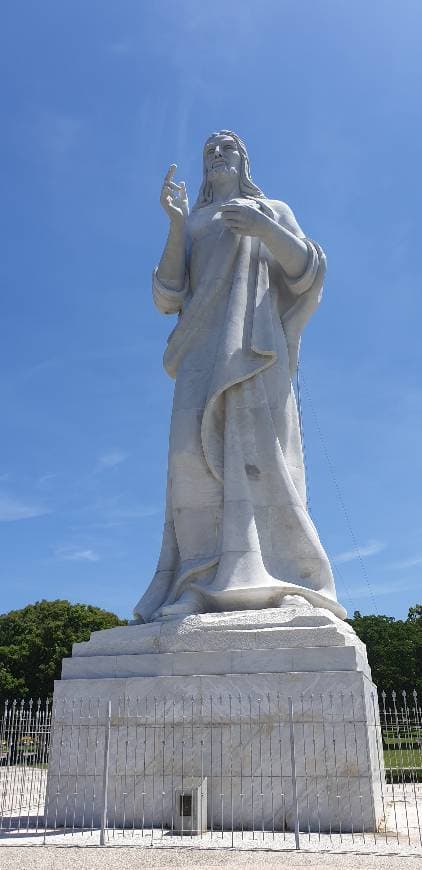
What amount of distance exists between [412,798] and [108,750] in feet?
17.7

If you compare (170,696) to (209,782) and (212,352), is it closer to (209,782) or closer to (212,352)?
(209,782)

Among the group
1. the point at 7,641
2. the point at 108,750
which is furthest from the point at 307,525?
the point at 7,641

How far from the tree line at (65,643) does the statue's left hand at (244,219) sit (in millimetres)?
25335

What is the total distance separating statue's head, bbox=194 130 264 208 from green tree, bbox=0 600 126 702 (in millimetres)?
26695

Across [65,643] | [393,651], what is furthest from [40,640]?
[393,651]

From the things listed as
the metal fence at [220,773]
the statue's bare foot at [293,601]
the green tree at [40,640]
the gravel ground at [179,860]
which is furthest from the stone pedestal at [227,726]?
the green tree at [40,640]

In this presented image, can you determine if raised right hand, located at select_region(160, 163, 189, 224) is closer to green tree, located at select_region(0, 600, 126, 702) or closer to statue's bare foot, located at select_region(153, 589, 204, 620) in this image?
statue's bare foot, located at select_region(153, 589, 204, 620)

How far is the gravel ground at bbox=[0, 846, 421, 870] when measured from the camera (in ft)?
20.0

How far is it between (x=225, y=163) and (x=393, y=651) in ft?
87.1

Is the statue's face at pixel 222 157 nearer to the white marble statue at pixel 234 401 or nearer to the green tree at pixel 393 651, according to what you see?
the white marble statue at pixel 234 401

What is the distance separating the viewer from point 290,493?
991 centimetres

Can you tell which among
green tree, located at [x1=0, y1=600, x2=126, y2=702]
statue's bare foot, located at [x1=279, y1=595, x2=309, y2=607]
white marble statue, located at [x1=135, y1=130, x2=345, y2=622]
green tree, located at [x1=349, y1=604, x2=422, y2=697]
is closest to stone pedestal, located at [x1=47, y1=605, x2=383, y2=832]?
statue's bare foot, located at [x1=279, y1=595, x2=309, y2=607]

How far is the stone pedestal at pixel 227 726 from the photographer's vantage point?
7.74 meters

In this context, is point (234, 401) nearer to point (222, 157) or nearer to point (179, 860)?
point (222, 157)
